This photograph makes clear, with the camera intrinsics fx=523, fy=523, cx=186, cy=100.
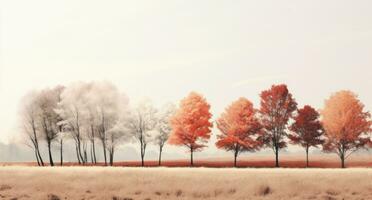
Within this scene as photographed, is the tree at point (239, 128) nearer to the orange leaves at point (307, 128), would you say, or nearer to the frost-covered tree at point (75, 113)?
the orange leaves at point (307, 128)

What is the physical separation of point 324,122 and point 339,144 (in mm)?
3281

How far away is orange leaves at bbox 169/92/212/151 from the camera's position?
67.1 meters

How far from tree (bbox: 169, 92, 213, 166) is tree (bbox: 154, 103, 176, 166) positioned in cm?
147

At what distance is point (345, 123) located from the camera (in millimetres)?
64250

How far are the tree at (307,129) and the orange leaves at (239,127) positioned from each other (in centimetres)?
458

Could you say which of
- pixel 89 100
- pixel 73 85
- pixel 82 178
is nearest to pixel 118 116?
pixel 89 100

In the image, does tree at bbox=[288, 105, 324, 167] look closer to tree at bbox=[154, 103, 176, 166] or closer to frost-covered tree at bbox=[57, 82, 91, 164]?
tree at bbox=[154, 103, 176, 166]

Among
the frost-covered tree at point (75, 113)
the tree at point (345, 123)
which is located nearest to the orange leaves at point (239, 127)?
the tree at point (345, 123)

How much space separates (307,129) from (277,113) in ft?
13.9

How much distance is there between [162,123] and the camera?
69438 millimetres

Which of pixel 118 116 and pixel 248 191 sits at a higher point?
pixel 118 116

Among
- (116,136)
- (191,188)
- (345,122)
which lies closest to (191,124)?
(116,136)

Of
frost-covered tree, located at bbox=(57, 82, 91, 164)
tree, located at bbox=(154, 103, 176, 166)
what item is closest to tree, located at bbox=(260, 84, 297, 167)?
tree, located at bbox=(154, 103, 176, 166)

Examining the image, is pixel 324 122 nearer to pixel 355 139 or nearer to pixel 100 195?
pixel 355 139
